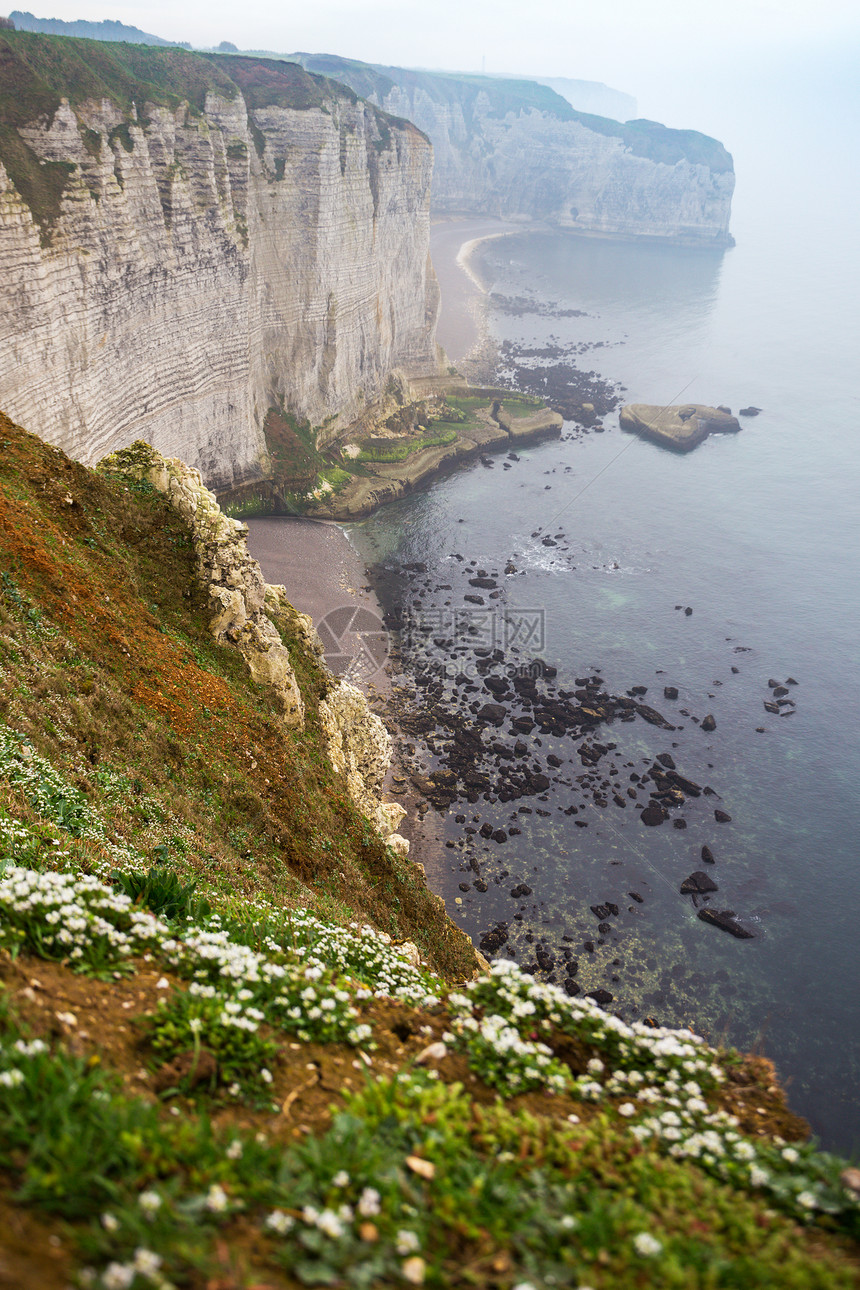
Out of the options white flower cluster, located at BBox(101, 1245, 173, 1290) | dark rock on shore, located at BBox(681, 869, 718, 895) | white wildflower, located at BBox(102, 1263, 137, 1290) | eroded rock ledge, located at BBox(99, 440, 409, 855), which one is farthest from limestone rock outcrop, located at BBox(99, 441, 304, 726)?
dark rock on shore, located at BBox(681, 869, 718, 895)

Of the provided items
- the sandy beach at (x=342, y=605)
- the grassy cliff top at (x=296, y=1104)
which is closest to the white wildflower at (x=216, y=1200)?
the grassy cliff top at (x=296, y=1104)

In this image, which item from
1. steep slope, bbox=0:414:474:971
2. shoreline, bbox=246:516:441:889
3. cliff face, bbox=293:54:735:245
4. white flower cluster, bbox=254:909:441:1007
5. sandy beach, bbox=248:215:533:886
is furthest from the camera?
cliff face, bbox=293:54:735:245

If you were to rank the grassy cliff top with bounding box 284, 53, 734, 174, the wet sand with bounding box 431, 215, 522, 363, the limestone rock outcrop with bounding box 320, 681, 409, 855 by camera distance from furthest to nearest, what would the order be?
1. the grassy cliff top with bounding box 284, 53, 734, 174
2. the wet sand with bounding box 431, 215, 522, 363
3. the limestone rock outcrop with bounding box 320, 681, 409, 855

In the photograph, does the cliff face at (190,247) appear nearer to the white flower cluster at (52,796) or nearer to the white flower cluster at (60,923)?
the white flower cluster at (52,796)

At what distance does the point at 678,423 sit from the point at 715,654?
50.0m

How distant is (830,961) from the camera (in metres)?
33.8

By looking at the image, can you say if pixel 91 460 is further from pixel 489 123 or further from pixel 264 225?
pixel 489 123

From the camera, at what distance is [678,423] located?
93625mm

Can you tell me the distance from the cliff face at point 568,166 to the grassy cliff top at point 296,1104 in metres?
206

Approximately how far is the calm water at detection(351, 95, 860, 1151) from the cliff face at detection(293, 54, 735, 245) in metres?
84.4

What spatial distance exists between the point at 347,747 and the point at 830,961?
2498 centimetres

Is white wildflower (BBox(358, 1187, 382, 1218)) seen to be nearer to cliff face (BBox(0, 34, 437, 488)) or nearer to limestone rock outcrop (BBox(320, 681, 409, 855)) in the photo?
limestone rock outcrop (BBox(320, 681, 409, 855))

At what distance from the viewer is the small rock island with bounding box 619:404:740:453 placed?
90.9 meters

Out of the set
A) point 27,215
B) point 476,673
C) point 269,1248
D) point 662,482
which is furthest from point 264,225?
point 269,1248
